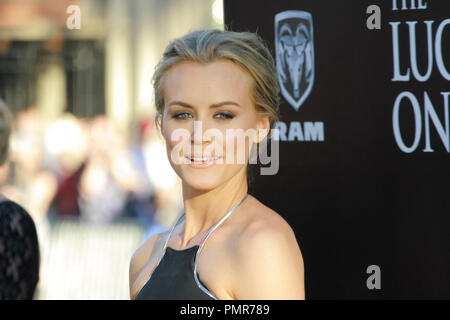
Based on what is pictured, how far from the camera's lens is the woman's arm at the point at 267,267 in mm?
1835

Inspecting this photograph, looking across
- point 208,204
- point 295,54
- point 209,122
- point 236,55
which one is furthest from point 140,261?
point 295,54

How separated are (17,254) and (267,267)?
1.87m

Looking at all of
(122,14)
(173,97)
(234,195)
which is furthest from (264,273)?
(122,14)

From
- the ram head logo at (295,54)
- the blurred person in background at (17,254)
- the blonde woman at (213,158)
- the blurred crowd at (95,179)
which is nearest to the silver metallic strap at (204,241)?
the blonde woman at (213,158)

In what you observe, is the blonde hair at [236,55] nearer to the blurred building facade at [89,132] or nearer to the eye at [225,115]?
the eye at [225,115]

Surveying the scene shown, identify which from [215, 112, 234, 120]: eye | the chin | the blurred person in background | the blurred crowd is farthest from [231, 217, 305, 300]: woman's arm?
the blurred crowd

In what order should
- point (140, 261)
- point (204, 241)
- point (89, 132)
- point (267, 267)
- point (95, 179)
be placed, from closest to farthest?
point (267, 267), point (204, 241), point (140, 261), point (95, 179), point (89, 132)

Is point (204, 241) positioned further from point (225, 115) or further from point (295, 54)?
point (295, 54)

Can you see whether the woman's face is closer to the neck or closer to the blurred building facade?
the neck

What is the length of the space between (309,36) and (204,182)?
0.69 m

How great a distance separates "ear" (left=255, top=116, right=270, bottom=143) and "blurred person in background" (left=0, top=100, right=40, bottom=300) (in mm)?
1631

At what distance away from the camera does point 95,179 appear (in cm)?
834

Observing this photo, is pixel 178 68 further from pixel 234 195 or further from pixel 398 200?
pixel 398 200

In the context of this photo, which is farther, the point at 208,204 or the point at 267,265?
the point at 208,204
